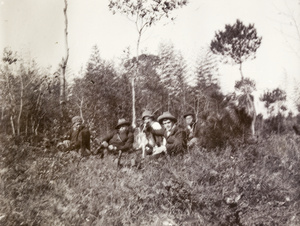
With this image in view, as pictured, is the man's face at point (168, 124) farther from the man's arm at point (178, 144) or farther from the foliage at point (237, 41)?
the foliage at point (237, 41)

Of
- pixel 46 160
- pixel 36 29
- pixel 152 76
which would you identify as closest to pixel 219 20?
pixel 152 76

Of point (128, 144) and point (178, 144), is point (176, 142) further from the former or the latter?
point (128, 144)

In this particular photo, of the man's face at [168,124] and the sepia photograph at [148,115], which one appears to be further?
the man's face at [168,124]

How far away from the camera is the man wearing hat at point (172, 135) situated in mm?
5324

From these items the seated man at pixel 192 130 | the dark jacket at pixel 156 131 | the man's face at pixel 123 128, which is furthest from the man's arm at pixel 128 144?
the seated man at pixel 192 130

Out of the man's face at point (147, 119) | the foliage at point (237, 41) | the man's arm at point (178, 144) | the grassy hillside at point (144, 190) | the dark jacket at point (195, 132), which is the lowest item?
the grassy hillside at point (144, 190)

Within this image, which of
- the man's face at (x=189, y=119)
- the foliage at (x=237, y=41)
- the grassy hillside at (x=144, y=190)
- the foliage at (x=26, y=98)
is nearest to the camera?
the grassy hillside at (x=144, y=190)

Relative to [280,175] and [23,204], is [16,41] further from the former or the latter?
[280,175]

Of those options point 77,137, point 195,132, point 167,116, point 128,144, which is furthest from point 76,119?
point 195,132

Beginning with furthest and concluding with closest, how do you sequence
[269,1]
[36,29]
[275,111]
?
1. [275,111]
2. [269,1]
3. [36,29]

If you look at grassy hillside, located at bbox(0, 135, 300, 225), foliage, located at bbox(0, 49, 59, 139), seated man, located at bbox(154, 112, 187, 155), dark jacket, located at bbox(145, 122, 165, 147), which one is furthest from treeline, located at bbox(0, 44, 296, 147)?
grassy hillside, located at bbox(0, 135, 300, 225)

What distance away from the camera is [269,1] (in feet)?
17.3

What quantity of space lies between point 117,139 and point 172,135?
0.77m

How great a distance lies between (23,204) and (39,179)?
1.16 feet
